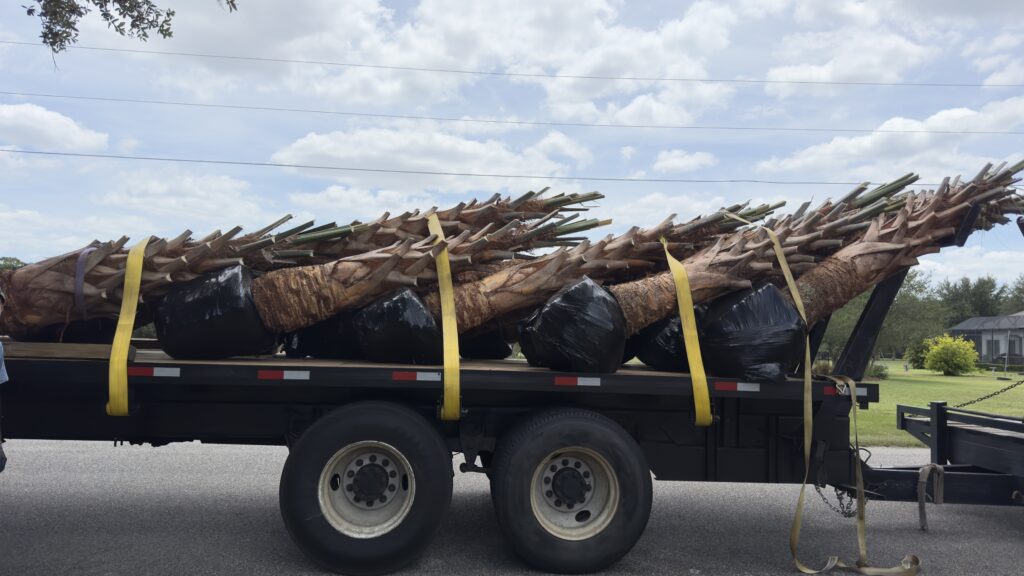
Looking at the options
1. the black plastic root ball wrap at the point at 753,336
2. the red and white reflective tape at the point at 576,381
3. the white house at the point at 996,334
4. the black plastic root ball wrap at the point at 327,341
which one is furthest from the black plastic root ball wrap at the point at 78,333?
the white house at the point at 996,334

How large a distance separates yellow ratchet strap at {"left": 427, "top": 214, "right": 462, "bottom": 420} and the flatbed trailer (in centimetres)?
9

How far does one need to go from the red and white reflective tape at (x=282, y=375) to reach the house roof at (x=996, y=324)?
201 ft

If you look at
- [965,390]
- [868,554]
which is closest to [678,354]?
[868,554]

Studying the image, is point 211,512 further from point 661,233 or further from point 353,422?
point 661,233

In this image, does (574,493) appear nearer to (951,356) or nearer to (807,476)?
(807,476)

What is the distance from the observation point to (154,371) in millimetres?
4410

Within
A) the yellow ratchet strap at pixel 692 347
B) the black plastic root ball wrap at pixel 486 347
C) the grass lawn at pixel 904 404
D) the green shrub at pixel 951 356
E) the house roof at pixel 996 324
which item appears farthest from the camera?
the house roof at pixel 996 324

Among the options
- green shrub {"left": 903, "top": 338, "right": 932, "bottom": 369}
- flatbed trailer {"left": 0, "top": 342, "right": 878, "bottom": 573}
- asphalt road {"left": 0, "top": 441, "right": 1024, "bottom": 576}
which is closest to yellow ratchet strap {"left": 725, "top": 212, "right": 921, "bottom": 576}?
flatbed trailer {"left": 0, "top": 342, "right": 878, "bottom": 573}

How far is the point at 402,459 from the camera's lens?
4.41 metres

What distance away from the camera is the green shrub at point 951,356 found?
104ft

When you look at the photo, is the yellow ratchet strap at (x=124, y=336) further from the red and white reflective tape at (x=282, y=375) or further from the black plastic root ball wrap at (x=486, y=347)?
the black plastic root ball wrap at (x=486, y=347)

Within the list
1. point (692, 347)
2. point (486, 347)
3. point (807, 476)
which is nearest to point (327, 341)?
point (486, 347)

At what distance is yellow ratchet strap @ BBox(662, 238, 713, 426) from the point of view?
4.55m

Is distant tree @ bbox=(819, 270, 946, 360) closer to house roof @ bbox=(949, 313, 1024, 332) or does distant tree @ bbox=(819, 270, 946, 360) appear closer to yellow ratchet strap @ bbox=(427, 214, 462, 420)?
house roof @ bbox=(949, 313, 1024, 332)
